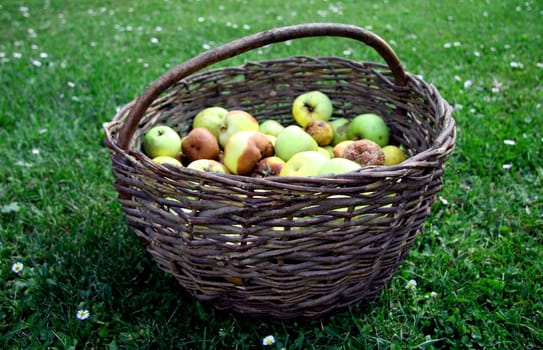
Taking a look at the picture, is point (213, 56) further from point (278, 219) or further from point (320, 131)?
point (320, 131)

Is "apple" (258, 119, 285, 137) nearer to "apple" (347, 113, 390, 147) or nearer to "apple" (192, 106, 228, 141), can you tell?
"apple" (192, 106, 228, 141)

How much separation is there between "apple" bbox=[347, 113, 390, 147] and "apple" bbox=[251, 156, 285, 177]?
404 mm

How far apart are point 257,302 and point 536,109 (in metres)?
2.18

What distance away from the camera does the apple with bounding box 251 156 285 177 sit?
5.23 feet

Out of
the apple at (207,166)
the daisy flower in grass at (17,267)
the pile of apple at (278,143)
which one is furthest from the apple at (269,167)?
the daisy flower in grass at (17,267)

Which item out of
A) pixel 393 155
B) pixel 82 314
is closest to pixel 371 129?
pixel 393 155

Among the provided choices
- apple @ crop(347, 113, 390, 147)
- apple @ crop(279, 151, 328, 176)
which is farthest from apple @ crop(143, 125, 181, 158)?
apple @ crop(347, 113, 390, 147)

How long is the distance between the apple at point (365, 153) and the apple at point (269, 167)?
0.24 metres

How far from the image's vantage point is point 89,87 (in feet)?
10.6

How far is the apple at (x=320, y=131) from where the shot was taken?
1.89 m

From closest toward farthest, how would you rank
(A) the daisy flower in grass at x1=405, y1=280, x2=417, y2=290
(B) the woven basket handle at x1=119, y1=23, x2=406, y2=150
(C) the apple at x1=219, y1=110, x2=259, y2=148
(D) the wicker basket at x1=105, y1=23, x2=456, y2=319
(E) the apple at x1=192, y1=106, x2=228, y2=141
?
(D) the wicker basket at x1=105, y1=23, x2=456, y2=319 < (B) the woven basket handle at x1=119, y1=23, x2=406, y2=150 < (A) the daisy flower in grass at x1=405, y1=280, x2=417, y2=290 < (C) the apple at x1=219, y1=110, x2=259, y2=148 < (E) the apple at x1=192, y1=106, x2=228, y2=141

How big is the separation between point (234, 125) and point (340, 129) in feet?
1.50

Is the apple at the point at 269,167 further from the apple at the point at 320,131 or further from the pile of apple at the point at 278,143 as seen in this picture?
the apple at the point at 320,131

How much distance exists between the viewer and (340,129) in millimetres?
1982
